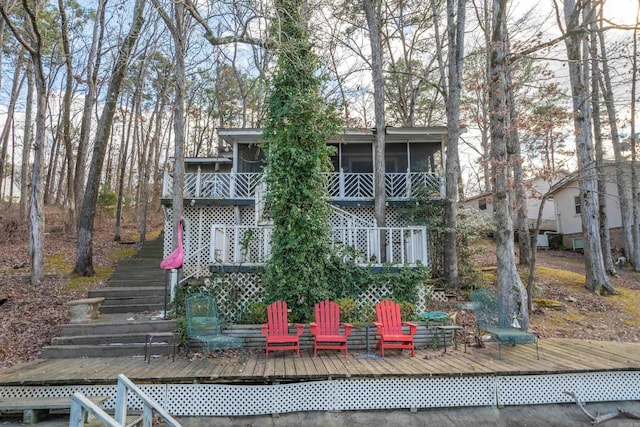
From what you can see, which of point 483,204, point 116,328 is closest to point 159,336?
point 116,328

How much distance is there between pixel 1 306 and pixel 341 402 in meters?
7.99

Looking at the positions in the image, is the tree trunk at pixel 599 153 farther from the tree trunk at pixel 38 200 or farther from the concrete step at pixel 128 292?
the tree trunk at pixel 38 200

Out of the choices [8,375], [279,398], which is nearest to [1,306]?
[8,375]

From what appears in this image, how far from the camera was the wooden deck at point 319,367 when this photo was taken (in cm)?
481

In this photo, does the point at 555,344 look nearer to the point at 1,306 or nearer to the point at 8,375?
the point at 8,375

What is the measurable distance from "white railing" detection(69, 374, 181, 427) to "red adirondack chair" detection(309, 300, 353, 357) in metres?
3.05

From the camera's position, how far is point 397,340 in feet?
19.9

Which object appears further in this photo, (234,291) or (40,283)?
(40,283)

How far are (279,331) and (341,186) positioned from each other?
6798 millimetres

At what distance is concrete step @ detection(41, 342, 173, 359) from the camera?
6.06 m

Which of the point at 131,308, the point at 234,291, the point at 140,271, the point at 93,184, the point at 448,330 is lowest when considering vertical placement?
the point at 448,330

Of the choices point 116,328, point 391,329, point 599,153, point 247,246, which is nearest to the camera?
point 391,329

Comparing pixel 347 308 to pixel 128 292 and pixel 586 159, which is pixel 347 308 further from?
pixel 586 159

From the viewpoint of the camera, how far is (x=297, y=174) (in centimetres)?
715
